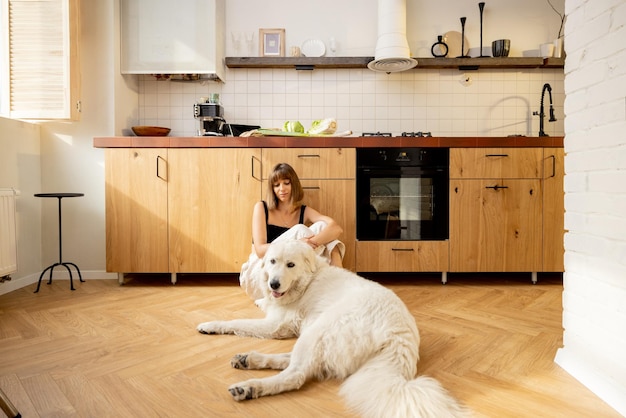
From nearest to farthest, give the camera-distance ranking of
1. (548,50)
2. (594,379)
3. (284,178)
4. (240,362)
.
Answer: (594,379) → (240,362) → (284,178) → (548,50)

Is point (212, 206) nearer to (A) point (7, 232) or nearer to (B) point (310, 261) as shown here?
(A) point (7, 232)

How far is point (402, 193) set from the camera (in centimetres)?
318

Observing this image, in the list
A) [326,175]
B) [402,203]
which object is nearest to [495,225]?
[402,203]

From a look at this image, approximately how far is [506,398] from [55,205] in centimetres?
348

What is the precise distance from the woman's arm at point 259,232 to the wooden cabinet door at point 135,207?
808mm

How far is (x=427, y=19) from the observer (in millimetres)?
3867

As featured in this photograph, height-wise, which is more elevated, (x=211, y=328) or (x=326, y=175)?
(x=326, y=175)

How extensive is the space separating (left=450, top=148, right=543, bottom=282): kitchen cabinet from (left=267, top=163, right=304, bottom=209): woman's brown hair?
123cm

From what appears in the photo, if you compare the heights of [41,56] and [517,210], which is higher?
[41,56]

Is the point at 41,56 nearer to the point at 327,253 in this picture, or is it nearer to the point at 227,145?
the point at 227,145

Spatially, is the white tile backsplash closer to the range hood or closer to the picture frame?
the picture frame

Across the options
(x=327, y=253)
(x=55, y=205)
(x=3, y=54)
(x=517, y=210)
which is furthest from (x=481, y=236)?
(x=3, y=54)

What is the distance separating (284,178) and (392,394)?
1.84 meters

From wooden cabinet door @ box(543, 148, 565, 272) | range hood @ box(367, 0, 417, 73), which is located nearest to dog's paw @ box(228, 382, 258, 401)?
wooden cabinet door @ box(543, 148, 565, 272)
